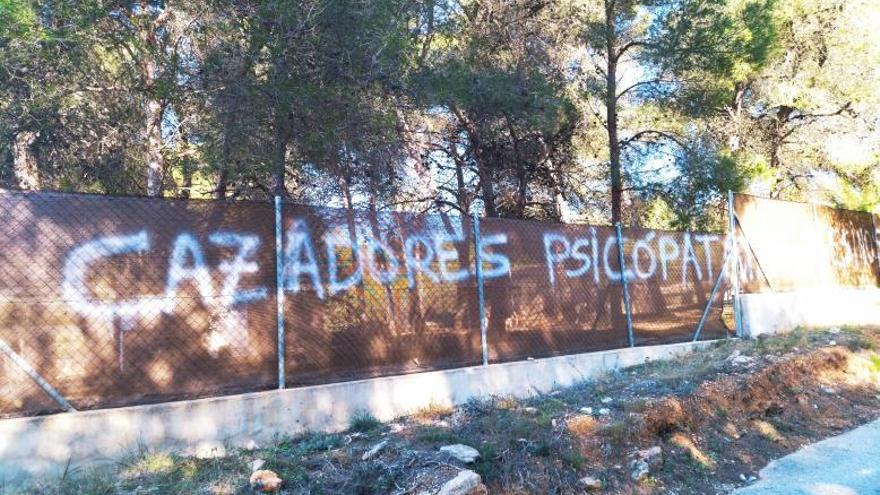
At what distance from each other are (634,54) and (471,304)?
8.94 meters

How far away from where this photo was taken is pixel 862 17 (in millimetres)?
16906

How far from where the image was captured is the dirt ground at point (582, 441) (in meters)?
4.89

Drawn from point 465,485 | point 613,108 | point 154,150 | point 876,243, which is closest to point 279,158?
point 154,150

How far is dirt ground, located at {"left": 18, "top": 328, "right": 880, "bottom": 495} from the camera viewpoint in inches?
193

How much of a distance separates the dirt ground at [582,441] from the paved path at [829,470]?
0.17 m

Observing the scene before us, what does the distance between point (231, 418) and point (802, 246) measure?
1277 cm

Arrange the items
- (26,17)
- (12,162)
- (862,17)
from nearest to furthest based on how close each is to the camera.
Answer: (26,17)
(12,162)
(862,17)

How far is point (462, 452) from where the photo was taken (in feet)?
16.7

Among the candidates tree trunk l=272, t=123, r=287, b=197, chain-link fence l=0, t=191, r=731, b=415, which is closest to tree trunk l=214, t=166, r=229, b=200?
tree trunk l=272, t=123, r=287, b=197

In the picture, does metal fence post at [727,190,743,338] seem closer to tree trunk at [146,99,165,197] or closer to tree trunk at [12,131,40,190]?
tree trunk at [146,99,165,197]

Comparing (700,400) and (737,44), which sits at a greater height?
(737,44)

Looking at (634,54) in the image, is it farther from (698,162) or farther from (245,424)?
(245,424)

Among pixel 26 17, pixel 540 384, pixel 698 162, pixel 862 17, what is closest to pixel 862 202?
pixel 862 17

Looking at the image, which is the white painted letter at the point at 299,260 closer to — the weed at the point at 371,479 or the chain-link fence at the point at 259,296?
the chain-link fence at the point at 259,296
